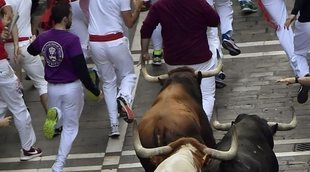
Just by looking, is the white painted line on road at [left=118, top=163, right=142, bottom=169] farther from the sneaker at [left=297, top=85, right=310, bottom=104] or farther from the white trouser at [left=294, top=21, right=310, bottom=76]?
the white trouser at [left=294, top=21, right=310, bottom=76]

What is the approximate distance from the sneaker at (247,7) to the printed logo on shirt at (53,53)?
5454 millimetres

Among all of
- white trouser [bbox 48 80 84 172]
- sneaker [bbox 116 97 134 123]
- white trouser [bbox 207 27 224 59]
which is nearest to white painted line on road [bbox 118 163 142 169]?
sneaker [bbox 116 97 134 123]

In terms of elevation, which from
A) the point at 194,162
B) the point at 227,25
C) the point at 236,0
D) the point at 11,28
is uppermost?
the point at 194,162

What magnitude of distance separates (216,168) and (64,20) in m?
3.24

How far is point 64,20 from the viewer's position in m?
10.2

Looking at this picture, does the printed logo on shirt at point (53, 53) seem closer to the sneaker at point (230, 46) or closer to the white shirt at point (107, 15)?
the white shirt at point (107, 15)

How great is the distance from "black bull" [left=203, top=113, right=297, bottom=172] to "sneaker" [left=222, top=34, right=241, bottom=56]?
3940mm

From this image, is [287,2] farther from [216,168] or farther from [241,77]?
[216,168]

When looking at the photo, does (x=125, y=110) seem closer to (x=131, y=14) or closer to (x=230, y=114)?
(x=131, y=14)

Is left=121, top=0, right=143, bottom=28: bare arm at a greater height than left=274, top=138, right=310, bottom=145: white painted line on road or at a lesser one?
greater

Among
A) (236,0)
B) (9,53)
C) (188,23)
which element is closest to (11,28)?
(9,53)

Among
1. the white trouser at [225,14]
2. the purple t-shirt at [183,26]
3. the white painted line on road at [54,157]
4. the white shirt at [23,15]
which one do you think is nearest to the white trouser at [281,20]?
the white trouser at [225,14]

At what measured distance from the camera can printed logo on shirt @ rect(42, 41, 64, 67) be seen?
10156 millimetres

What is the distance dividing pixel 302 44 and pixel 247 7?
3416mm
